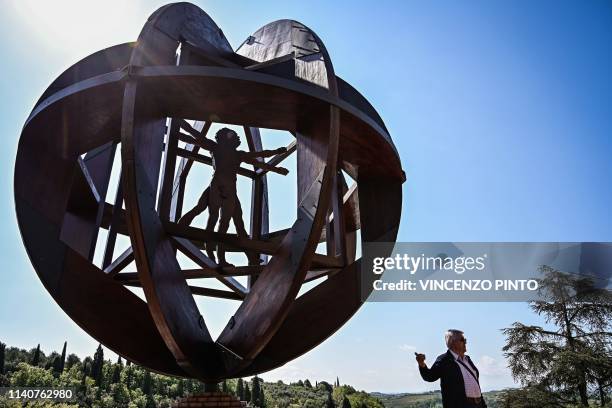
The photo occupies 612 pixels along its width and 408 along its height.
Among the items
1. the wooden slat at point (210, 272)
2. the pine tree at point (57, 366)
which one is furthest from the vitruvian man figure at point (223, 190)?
the pine tree at point (57, 366)

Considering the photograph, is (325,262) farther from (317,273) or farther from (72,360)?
(72,360)

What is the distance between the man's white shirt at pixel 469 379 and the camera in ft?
11.3

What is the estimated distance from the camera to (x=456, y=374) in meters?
3.46

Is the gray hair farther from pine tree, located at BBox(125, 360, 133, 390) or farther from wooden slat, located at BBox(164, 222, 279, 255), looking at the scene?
pine tree, located at BBox(125, 360, 133, 390)

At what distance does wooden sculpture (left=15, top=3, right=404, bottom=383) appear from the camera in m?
6.04

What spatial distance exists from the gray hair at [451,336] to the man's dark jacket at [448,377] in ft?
0.22

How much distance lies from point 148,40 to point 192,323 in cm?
358

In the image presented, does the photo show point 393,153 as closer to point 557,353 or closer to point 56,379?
point 557,353

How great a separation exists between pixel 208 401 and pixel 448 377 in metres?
4.09

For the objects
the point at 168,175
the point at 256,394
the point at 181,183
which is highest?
the point at 181,183

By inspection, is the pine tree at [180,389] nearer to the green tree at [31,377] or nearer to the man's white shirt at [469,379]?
the green tree at [31,377]

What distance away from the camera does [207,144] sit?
8.84m

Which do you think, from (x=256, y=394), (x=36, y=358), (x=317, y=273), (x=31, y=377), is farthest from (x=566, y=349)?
(x=36, y=358)

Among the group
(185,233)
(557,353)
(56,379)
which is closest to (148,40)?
(185,233)
